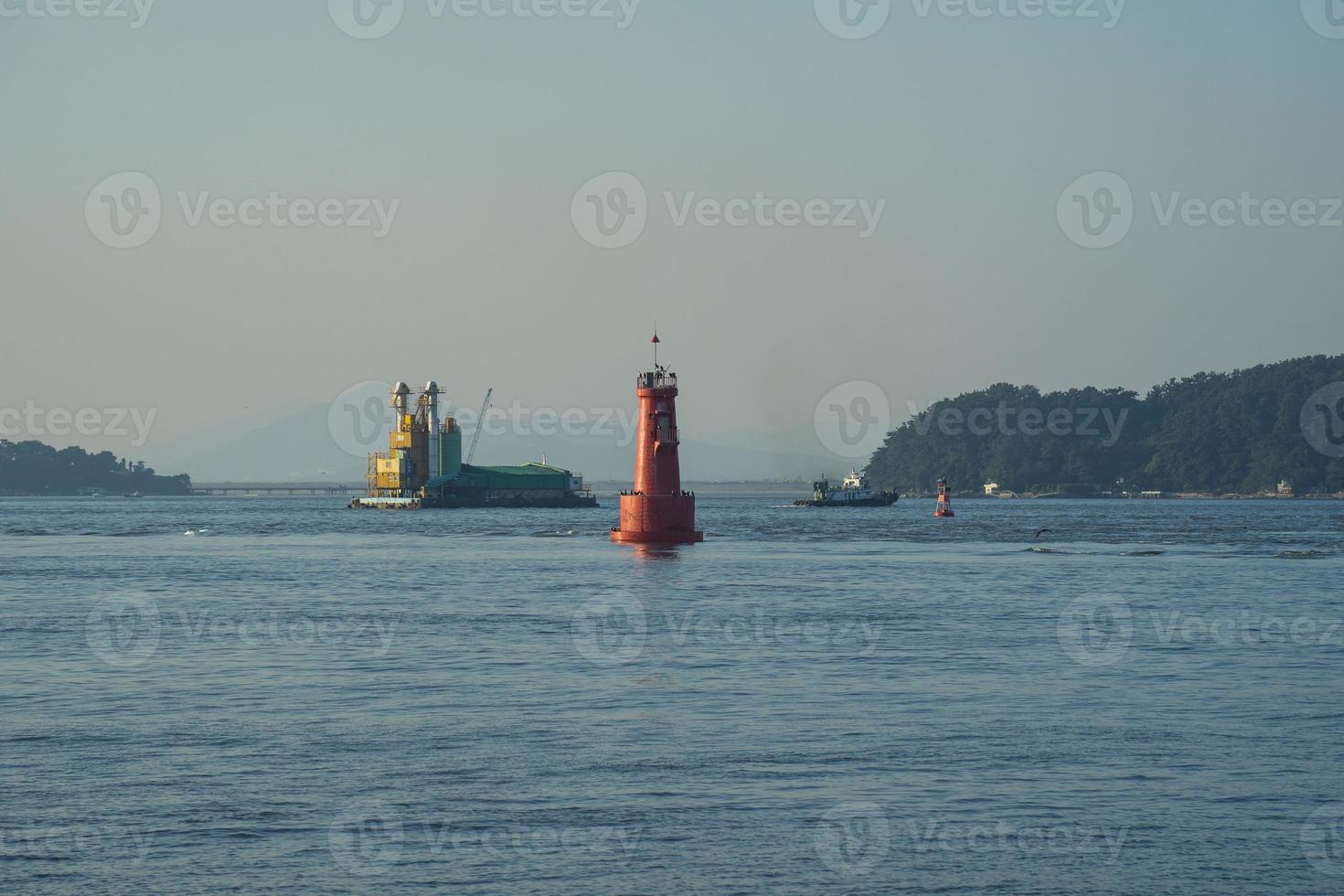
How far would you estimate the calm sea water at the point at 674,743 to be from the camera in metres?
15.9

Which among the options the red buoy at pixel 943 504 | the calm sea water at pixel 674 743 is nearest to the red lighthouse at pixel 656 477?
the calm sea water at pixel 674 743

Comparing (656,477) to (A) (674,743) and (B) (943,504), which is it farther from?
(B) (943,504)

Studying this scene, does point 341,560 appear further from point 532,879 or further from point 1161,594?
point 532,879

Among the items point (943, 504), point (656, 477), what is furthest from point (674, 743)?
point (943, 504)

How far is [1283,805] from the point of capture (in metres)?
18.1

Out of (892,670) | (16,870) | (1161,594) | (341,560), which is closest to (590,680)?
(892,670)

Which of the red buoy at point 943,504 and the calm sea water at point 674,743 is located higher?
the red buoy at point 943,504

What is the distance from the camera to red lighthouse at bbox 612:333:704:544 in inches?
2714

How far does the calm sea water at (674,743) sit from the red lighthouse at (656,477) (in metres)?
18.2

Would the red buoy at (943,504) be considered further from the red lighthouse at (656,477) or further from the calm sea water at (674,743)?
the calm sea water at (674,743)

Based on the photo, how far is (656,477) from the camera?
69438 mm

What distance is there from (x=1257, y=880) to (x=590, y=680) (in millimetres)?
15625

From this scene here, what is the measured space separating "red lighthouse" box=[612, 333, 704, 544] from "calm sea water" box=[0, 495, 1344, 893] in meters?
18.2

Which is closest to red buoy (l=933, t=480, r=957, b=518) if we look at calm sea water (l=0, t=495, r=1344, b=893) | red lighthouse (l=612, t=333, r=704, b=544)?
red lighthouse (l=612, t=333, r=704, b=544)
